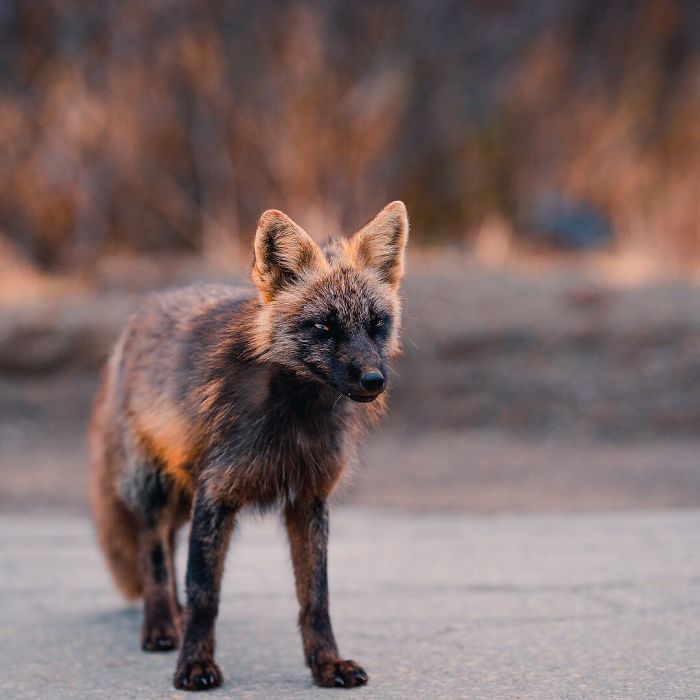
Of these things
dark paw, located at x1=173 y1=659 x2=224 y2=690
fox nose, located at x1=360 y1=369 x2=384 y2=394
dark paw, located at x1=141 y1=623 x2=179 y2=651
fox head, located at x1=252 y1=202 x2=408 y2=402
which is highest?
fox head, located at x1=252 y1=202 x2=408 y2=402

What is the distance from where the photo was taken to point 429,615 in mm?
6051

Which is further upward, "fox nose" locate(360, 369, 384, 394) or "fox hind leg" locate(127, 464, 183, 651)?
"fox nose" locate(360, 369, 384, 394)

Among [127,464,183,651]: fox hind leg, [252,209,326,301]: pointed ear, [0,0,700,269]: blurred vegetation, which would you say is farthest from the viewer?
[0,0,700,269]: blurred vegetation

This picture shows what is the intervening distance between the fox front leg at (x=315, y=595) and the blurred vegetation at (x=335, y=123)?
1397cm

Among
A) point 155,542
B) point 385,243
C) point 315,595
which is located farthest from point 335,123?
point 315,595

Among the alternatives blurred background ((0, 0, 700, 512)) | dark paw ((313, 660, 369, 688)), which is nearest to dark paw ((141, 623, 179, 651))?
dark paw ((313, 660, 369, 688))

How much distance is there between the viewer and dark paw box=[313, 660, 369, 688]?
15.3 ft

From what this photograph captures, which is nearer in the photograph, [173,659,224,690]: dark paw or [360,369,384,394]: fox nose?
[360,369,384,394]: fox nose

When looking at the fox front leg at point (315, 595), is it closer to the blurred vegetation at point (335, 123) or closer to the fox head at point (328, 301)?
the fox head at point (328, 301)

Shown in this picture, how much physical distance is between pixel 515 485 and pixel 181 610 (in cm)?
642

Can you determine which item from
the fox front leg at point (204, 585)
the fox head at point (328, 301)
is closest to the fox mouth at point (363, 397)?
the fox head at point (328, 301)

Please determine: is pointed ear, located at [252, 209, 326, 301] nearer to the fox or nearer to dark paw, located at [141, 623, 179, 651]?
the fox

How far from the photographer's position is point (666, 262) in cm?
2108

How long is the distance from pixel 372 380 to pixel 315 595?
106cm
